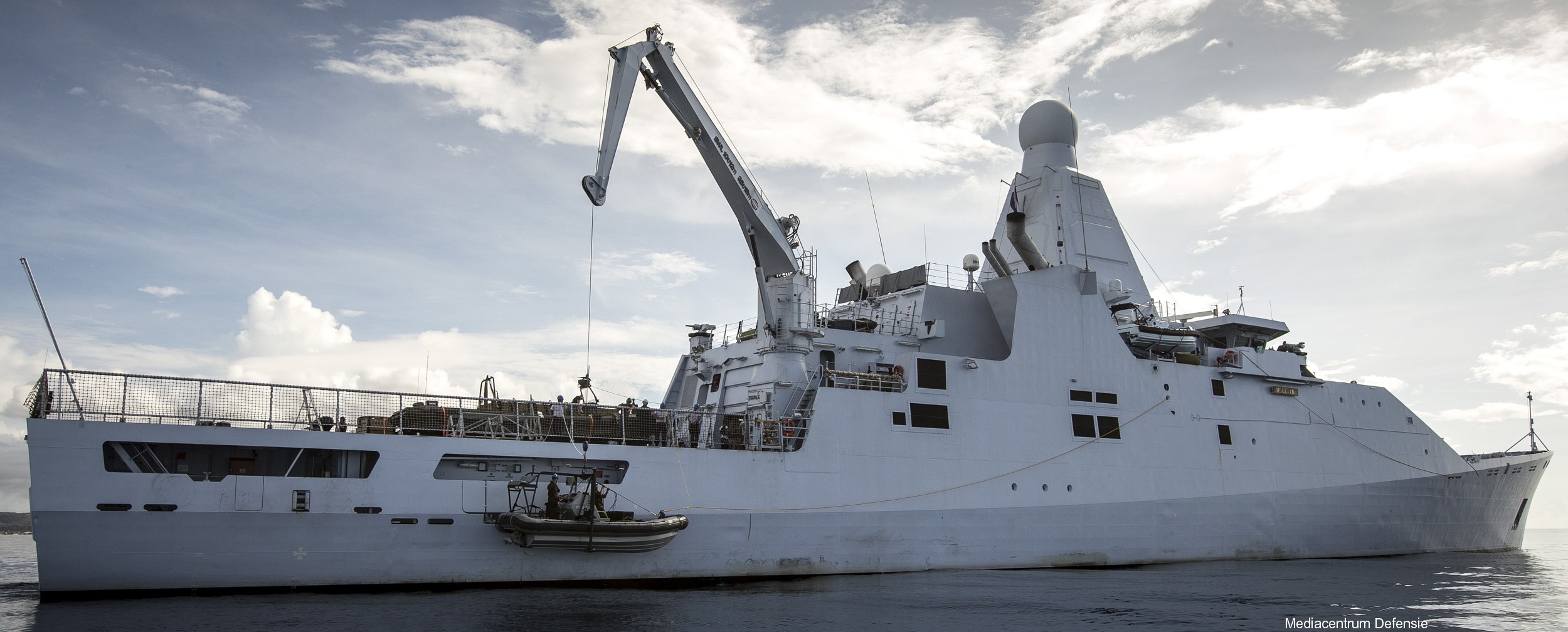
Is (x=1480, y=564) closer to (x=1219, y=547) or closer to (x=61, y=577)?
(x=1219, y=547)

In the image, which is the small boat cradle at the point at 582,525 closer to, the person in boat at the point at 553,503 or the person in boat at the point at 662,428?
the person in boat at the point at 553,503

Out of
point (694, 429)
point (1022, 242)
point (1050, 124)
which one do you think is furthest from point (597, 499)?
point (1050, 124)

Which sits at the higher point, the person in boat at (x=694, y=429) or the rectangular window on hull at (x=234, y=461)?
the person in boat at (x=694, y=429)

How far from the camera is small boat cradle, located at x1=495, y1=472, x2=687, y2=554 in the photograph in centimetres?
1380

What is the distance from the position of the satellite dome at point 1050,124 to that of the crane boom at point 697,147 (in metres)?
7.83

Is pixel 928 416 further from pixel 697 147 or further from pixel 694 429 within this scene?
pixel 697 147

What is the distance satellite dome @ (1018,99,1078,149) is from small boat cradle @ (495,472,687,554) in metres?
13.2

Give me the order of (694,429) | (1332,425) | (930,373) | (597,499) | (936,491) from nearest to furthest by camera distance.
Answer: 1. (597,499)
2. (694,429)
3. (936,491)
4. (930,373)
5. (1332,425)

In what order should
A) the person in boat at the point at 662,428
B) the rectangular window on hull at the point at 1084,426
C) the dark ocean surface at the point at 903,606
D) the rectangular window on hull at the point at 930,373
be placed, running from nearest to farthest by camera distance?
the dark ocean surface at the point at 903,606 → the person in boat at the point at 662,428 → the rectangular window on hull at the point at 930,373 → the rectangular window on hull at the point at 1084,426

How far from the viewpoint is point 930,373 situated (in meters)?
17.5

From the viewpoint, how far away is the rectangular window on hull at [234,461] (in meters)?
12.8

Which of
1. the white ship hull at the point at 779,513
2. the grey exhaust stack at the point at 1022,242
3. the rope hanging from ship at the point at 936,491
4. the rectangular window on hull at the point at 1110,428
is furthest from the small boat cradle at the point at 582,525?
the rectangular window on hull at the point at 1110,428

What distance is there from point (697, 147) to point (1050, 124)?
9268 millimetres

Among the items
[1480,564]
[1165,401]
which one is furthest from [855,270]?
[1480,564]
